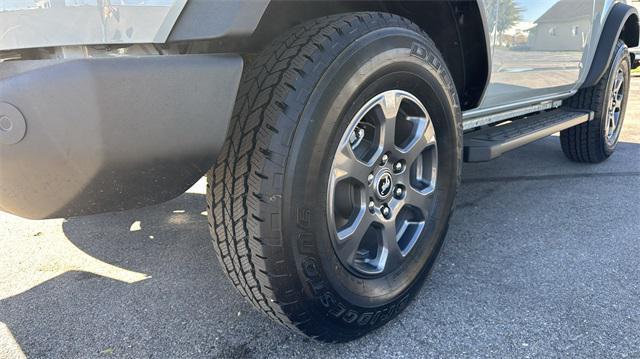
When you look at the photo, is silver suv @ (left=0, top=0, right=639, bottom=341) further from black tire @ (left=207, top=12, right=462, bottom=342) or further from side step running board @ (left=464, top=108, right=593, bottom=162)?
side step running board @ (left=464, top=108, right=593, bottom=162)

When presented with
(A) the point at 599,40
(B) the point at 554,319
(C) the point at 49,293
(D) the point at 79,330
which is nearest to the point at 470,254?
(B) the point at 554,319

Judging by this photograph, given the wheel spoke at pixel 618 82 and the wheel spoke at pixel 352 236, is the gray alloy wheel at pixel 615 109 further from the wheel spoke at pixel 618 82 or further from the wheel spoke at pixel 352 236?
the wheel spoke at pixel 352 236

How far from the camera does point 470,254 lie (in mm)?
2656

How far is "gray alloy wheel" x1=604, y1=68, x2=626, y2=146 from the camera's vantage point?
14.6 ft

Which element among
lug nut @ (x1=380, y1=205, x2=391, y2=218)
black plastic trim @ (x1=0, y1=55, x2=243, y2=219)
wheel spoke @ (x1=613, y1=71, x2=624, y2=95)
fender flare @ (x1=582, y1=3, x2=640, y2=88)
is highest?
black plastic trim @ (x1=0, y1=55, x2=243, y2=219)

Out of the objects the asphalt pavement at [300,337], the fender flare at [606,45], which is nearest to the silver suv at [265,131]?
the asphalt pavement at [300,337]

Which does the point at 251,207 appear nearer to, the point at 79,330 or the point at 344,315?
the point at 344,315

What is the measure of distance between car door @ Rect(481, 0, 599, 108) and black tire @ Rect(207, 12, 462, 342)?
1.01 metres

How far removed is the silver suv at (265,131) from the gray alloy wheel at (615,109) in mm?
2727

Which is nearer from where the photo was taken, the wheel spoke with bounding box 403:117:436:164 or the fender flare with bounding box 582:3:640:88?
the wheel spoke with bounding box 403:117:436:164

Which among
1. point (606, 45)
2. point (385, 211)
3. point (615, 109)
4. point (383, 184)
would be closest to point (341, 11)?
point (383, 184)

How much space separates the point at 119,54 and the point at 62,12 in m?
0.17

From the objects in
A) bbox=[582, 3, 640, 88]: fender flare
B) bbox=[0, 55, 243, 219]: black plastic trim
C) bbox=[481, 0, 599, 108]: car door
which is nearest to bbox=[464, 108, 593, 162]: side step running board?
bbox=[481, 0, 599, 108]: car door

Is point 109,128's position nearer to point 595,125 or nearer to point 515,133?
point 515,133
